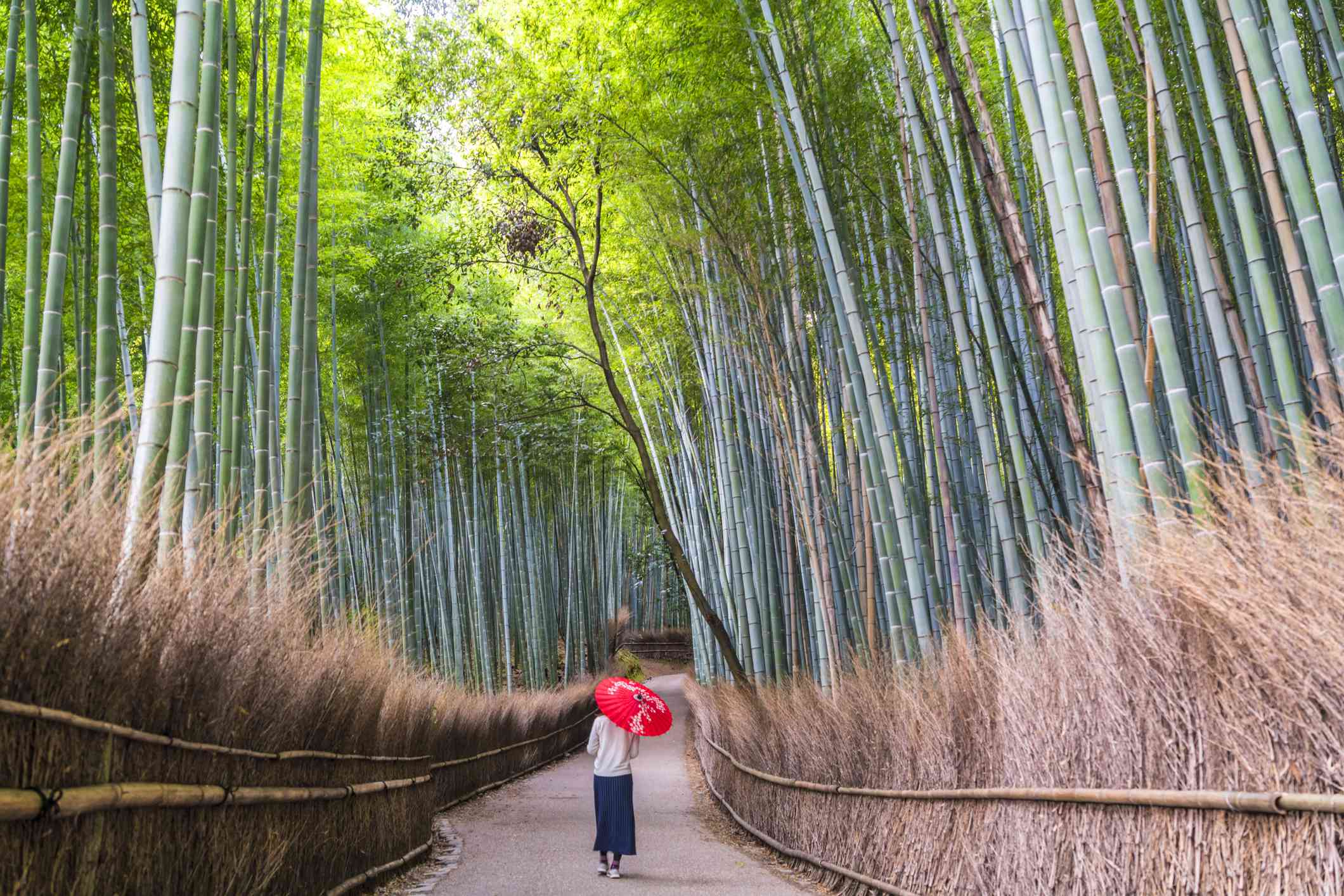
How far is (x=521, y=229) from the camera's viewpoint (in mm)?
8070

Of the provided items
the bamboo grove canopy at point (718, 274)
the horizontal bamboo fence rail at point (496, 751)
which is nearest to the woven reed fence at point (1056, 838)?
the bamboo grove canopy at point (718, 274)

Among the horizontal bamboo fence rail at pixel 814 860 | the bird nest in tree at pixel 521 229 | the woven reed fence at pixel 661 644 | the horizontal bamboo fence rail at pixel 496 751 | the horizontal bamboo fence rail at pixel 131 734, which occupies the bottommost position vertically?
the horizontal bamboo fence rail at pixel 814 860

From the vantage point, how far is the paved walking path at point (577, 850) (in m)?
4.11

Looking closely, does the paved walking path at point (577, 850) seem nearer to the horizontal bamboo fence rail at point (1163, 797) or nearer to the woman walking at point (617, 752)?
the woman walking at point (617, 752)

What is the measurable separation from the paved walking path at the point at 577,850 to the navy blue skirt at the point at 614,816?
A: 0.12 meters

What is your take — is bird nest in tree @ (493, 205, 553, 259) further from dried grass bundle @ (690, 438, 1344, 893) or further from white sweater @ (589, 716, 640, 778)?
dried grass bundle @ (690, 438, 1344, 893)

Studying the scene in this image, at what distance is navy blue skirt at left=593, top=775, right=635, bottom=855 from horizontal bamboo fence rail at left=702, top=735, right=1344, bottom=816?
50.7 inches

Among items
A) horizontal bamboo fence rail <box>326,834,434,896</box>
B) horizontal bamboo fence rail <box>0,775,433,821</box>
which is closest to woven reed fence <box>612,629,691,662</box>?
horizontal bamboo fence rail <box>326,834,434,896</box>

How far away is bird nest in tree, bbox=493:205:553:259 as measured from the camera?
8023 mm

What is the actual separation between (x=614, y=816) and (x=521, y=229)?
478cm

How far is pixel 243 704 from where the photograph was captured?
2533 mm

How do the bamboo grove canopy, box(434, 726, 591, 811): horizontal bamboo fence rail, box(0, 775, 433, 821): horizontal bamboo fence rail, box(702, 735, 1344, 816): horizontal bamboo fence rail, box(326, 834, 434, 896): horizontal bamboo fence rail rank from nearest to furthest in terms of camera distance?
1. box(0, 775, 433, 821): horizontal bamboo fence rail
2. box(702, 735, 1344, 816): horizontal bamboo fence rail
3. the bamboo grove canopy
4. box(326, 834, 434, 896): horizontal bamboo fence rail
5. box(434, 726, 591, 811): horizontal bamboo fence rail

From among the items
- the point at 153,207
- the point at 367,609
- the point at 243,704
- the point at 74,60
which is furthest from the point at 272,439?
the point at 243,704

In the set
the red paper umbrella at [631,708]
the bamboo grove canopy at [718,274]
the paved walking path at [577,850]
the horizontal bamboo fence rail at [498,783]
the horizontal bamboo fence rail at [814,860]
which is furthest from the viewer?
the horizontal bamboo fence rail at [498,783]
